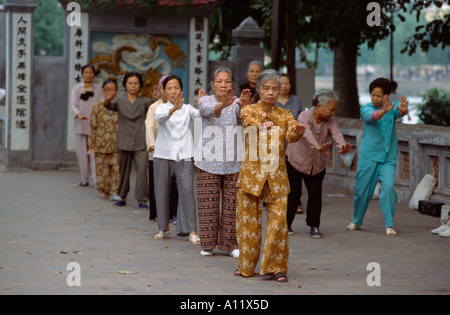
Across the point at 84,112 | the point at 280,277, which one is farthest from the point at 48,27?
the point at 280,277

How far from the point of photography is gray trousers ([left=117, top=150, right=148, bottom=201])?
11.1 meters

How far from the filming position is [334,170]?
14.3 metres

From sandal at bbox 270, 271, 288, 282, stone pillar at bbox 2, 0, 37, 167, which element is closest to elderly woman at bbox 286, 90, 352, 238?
sandal at bbox 270, 271, 288, 282

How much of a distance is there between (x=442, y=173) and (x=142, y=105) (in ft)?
13.4

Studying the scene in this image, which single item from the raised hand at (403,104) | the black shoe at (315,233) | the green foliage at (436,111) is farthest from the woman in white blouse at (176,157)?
the green foliage at (436,111)

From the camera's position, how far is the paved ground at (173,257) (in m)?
6.52

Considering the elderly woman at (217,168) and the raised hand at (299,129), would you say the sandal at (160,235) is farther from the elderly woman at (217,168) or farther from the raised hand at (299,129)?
the raised hand at (299,129)

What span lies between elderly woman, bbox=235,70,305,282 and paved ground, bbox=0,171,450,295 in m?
0.23

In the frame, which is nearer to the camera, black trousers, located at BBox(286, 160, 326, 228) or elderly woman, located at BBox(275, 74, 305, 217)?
black trousers, located at BBox(286, 160, 326, 228)

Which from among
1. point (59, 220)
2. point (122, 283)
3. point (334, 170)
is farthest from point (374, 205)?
point (122, 283)

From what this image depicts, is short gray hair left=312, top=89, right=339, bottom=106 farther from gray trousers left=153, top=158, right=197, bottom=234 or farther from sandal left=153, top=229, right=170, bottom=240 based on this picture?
sandal left=153, top=229, right=170, bottom=240

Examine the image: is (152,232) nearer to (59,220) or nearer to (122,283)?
(59,220)

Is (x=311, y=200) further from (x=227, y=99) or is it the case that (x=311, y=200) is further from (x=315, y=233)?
(x=227, y=99)

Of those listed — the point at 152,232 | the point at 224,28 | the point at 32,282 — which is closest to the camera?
the point at 32,282
